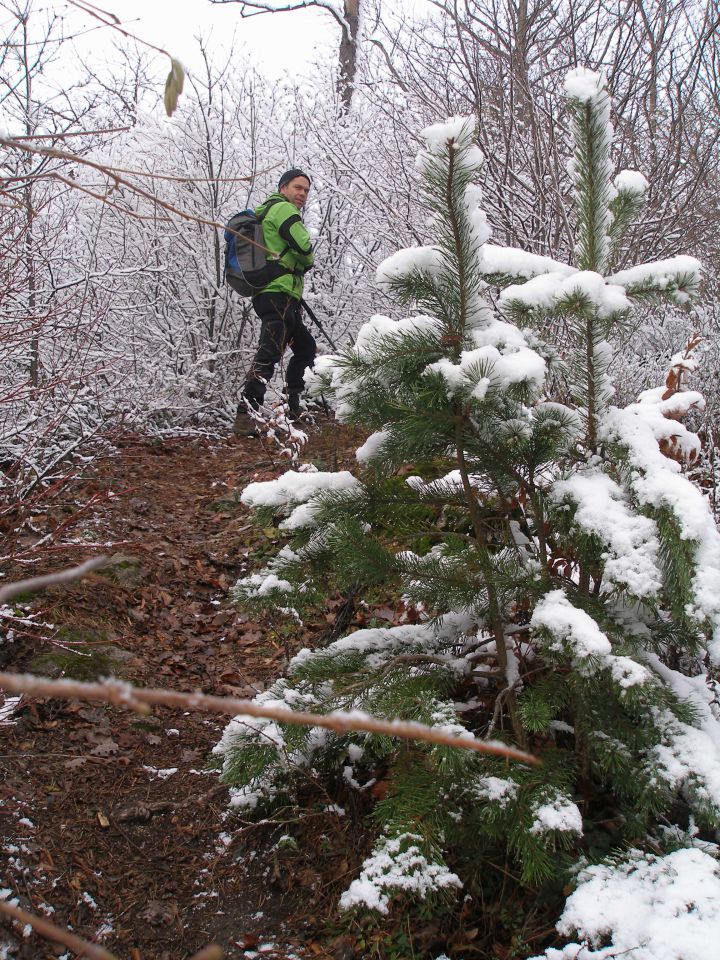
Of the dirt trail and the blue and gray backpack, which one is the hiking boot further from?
the dirt trail

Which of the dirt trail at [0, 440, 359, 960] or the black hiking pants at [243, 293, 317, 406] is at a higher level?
the black hiking pants at [243, 293, 317, 406]

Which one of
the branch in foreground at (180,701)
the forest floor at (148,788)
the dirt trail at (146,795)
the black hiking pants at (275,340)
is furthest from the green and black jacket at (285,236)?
the branch in foreground at (180,701)

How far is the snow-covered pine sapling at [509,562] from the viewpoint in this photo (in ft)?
5.89

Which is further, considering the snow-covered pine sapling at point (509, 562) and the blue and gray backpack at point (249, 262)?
the blue and gray backpack at point (249, 262)

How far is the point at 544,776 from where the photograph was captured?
1915 mm

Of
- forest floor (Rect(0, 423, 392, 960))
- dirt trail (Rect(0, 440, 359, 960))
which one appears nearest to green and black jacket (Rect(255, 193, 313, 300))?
forest floor (Rect(0, 423, 392, 960))

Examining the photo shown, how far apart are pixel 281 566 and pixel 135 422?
4770 millimetres

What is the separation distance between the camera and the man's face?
244 inches

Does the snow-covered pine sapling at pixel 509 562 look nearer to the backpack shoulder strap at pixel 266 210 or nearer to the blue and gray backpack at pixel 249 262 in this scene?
the blue and gray backpack at pixel 249 262

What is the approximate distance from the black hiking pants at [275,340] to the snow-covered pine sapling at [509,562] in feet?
13.6

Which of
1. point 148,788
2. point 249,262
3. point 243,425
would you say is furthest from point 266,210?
point 148,788

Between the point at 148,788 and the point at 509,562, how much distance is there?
1.77 meters

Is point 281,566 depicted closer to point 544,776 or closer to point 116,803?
point 544,776

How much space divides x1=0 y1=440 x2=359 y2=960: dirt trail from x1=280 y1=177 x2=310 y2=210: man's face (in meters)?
3.19
